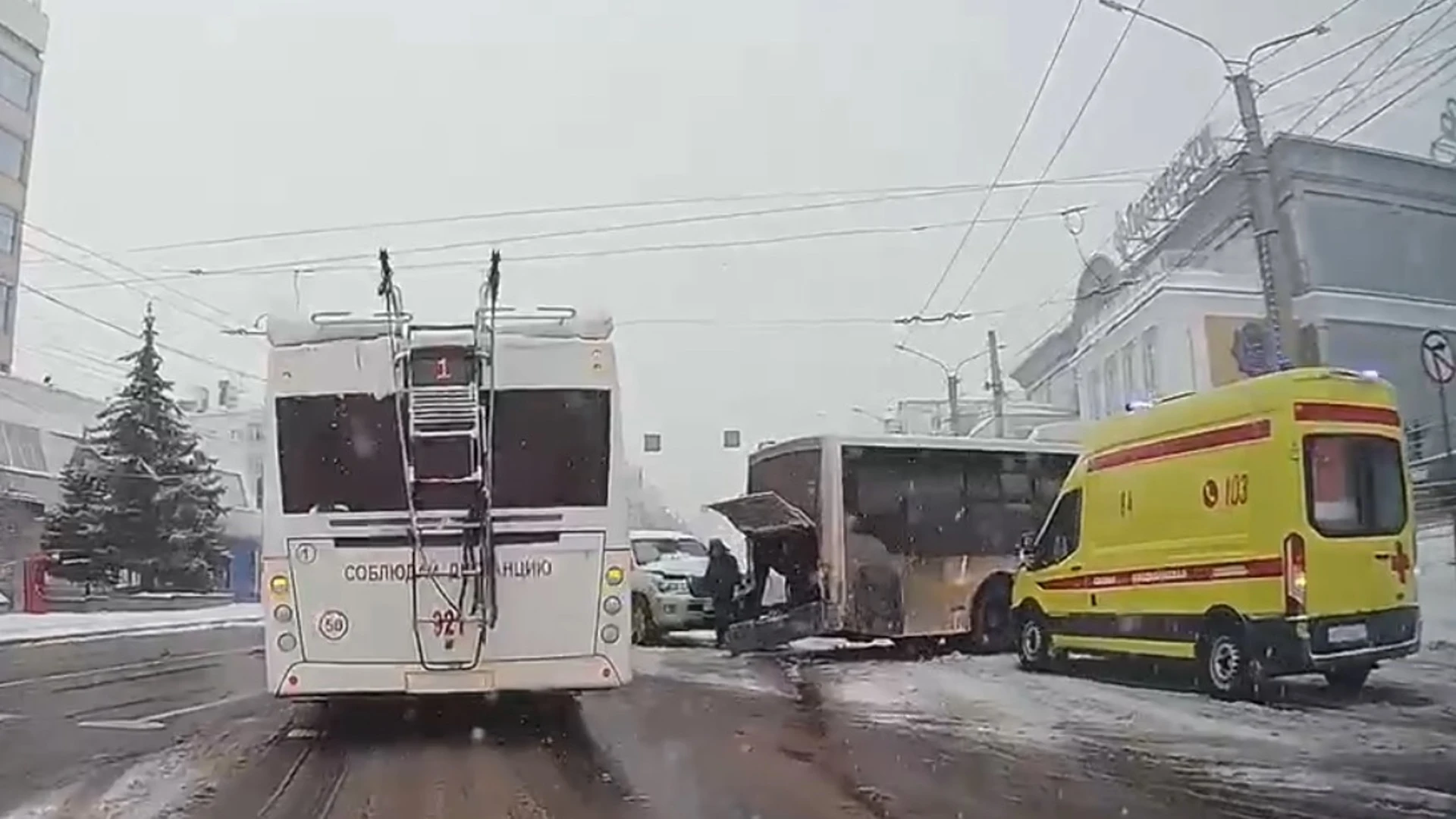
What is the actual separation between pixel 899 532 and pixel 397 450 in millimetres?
9838

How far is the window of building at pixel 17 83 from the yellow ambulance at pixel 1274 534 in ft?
135

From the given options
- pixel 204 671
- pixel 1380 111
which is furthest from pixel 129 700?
pixel 1380 111

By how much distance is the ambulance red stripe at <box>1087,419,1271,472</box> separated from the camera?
503 inches

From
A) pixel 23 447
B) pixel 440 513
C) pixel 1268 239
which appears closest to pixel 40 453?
pixel 23 447

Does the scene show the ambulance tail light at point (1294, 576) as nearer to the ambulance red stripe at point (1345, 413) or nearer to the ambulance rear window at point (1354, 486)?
the ambulance rear window at point (1354, 486)

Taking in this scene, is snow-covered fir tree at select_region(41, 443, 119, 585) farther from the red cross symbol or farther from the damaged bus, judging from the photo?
the red cross symbol

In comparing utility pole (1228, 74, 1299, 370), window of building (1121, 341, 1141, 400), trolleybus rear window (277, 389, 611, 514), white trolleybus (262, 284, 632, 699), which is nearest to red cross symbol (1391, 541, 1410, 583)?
utility pole (1228, 74, 1299, 370)

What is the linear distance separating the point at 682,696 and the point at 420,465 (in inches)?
191

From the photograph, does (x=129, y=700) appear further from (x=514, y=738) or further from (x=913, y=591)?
(x=913, y=591)

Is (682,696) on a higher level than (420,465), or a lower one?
lower

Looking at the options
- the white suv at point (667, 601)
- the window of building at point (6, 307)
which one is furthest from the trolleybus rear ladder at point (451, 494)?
the window of building at point (6, 307)

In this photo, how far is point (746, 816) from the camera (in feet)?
25.4

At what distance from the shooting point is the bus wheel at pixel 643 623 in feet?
73.9

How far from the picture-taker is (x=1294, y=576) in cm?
1229
